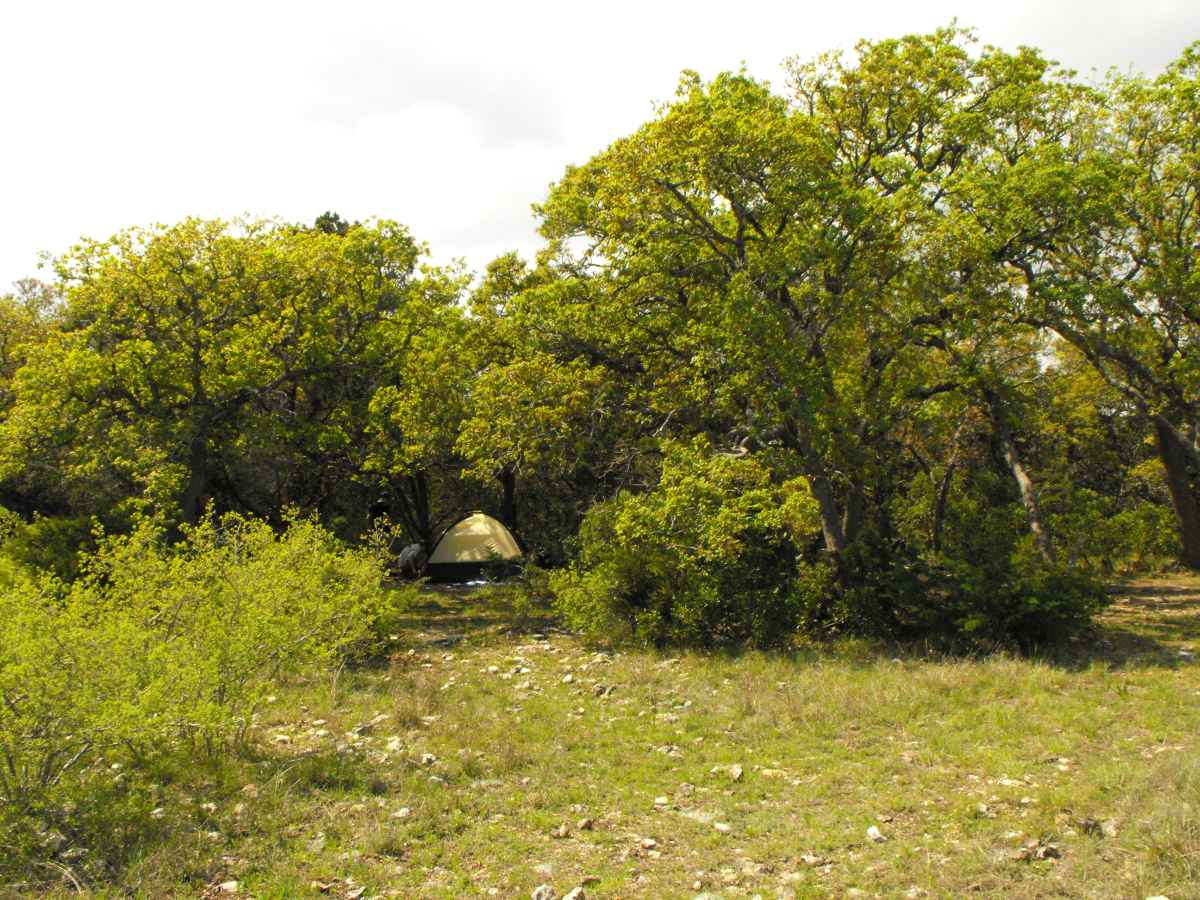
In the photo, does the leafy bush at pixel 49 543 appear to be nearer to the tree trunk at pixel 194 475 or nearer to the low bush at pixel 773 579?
the tree trunk at pixel 194 475

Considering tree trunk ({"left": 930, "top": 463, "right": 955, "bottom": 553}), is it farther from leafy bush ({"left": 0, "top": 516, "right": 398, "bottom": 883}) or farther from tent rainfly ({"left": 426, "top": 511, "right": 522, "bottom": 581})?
tent rainfly ({"left": 426, "top": 511, "right": 522, "bottom": 581})

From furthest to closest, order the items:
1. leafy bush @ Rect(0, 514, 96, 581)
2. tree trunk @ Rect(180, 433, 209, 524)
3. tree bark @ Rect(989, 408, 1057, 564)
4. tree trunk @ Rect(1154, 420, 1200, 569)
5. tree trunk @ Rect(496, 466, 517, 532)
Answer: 1. tree trunk @ Rect(496, 466, 517, 532)
2. tree trunk @ Rect(1154, 420, 1200, 569)
3. tree trunk @ Rect(180, 433, 209, 524)
4. leafy bush @ Rect(0, 514, 96, 581)
5. tree bark @ Rect(989, 408, 1057, 564)

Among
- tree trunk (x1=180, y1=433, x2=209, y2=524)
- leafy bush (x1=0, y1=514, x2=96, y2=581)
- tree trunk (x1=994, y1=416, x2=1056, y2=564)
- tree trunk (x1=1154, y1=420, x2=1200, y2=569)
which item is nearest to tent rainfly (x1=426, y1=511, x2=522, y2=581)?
tree trunk (x1=180, y1=433, x2=209, y2=524)

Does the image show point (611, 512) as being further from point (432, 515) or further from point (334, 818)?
point (432, 515)

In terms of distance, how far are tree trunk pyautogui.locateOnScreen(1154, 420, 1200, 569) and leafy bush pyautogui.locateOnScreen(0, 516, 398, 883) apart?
17.8 m

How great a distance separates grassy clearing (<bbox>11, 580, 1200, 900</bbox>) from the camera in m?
5.57

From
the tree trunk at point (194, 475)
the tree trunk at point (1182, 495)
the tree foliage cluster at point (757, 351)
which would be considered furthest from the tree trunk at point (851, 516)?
the tree trunk at point (194, 475)

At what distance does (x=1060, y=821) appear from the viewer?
6.00 meters

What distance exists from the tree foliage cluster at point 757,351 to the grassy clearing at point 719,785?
1930 millimetres

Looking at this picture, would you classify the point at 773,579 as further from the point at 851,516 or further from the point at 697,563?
the point at 851,516

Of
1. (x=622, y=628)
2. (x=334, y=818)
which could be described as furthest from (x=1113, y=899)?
(x=622, y=628)

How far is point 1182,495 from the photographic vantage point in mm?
19312

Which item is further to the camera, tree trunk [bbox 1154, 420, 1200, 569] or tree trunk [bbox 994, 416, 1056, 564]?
tree trunk [bbox 1154, 420, 1200, 569]

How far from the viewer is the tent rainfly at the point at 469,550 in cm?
2419
